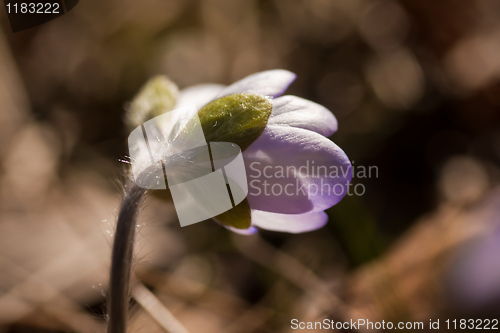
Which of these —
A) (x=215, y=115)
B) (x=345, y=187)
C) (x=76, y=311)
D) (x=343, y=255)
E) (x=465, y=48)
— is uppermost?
(x=215, y=115)

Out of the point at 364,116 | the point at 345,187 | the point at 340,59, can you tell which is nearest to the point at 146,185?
the point at 345,187

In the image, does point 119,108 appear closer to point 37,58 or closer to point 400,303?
point 37,58

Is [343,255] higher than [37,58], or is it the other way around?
[37,58]

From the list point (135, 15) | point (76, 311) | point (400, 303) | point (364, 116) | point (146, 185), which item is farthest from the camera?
point (135, 15)

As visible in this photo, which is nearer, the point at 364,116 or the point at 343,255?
the point at 343,255

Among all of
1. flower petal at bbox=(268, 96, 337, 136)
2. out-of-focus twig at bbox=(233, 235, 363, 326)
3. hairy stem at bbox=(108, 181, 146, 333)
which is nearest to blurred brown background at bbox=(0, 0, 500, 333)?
out-of-focus twig at bbox=(233, 235, 363, 326)

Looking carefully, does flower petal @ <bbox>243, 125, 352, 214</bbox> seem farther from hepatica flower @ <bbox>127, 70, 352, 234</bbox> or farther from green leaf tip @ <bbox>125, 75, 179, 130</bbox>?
green leaf tip @ <bbox>125, 75, 179, 130</bbox>
